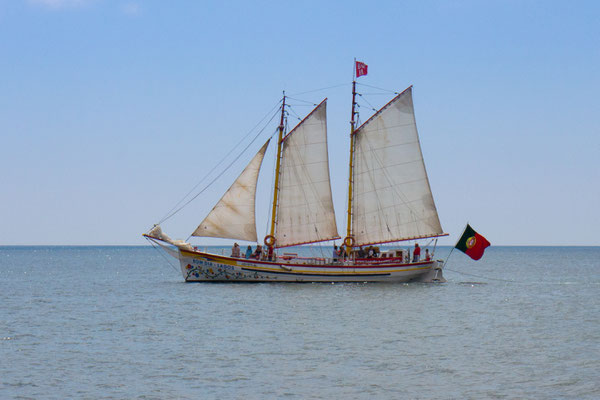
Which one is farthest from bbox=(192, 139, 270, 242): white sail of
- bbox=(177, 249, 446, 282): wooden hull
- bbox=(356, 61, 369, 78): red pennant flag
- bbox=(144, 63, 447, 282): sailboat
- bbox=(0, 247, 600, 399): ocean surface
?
bbox=(356, 61, 369, 78): red pennant flag

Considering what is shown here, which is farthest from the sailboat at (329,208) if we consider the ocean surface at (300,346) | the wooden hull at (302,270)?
the ocean surface at (300,346)

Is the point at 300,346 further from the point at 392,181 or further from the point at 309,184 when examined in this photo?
the point at 392,181

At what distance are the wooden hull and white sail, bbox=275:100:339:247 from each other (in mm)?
2127

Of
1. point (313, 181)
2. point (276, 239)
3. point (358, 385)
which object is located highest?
point (313, 181)

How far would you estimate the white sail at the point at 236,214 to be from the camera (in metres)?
57.4

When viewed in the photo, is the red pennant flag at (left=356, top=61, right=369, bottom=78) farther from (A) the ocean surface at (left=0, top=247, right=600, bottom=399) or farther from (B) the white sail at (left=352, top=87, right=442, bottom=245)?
(A) the ocean surface at (left=0, top=247, right=600, bottom=399)

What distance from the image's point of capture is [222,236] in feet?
190

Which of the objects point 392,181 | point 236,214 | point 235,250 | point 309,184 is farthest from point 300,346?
point 392,181

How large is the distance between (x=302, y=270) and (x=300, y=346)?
27.4 meters

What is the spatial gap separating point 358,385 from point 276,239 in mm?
36397

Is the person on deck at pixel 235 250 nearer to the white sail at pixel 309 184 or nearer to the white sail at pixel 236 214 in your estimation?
the white sail at pixel 236 214

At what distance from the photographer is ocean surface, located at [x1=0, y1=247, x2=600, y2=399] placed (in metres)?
23.4

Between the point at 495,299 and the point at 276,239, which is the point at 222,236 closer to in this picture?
the point at 276,239

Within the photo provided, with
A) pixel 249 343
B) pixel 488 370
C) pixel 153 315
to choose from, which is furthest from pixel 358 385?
pixel 153 315
